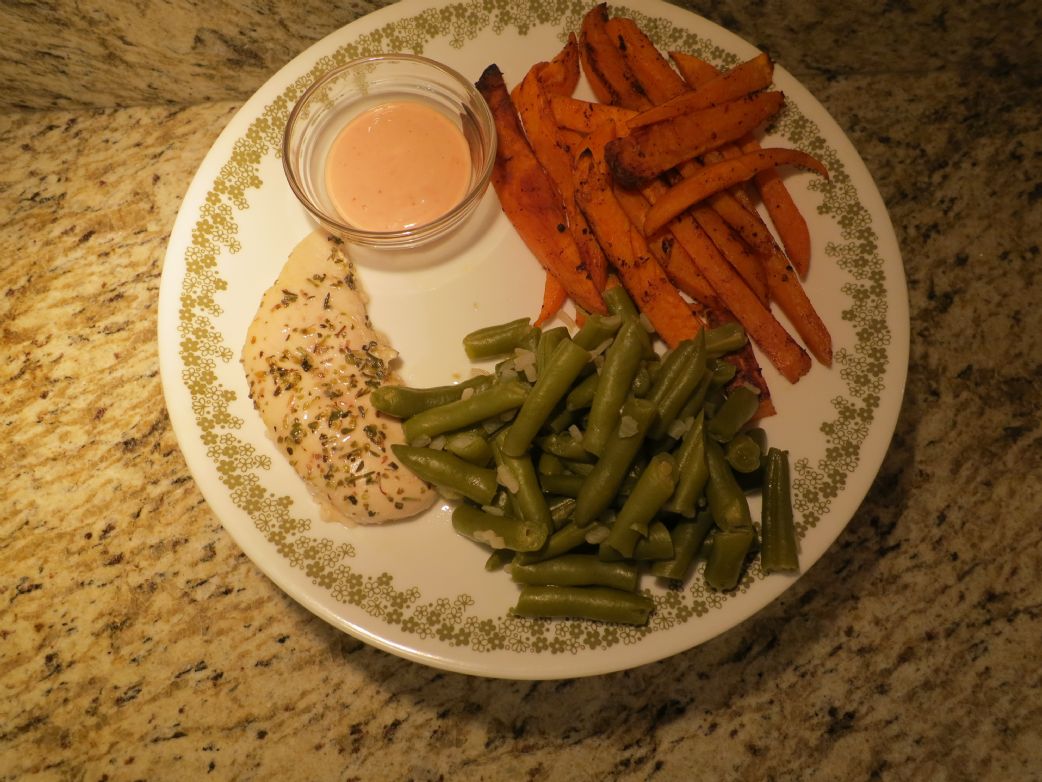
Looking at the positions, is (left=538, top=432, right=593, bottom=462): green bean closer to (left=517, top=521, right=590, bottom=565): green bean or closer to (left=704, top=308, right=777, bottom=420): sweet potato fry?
(left=517, top=521, right=590, bottom=565): green bean

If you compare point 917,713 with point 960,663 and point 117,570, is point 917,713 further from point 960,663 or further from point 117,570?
point 117,570

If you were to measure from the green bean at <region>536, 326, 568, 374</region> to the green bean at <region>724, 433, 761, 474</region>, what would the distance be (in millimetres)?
595

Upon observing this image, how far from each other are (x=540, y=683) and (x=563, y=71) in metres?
2.09

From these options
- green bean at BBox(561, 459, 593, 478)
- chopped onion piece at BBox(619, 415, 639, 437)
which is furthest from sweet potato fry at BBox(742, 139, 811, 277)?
green bean at BBox(561, 459, 593, 478)

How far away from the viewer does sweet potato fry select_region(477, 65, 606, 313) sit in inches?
100

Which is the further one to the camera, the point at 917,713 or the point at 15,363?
the point at 15,363

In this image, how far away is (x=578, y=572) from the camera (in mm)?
2318

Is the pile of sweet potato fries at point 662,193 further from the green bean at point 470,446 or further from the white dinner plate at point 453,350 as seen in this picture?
the green bean at point 470,446

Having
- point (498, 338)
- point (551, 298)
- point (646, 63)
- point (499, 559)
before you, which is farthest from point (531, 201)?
point (499, 559)

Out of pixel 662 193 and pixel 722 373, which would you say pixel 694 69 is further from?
pixel 722 373

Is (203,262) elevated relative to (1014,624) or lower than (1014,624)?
elevated

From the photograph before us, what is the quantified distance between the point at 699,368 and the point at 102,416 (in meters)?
2.17

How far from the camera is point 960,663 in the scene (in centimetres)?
269

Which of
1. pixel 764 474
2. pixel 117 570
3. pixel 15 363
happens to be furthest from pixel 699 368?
pixel 15 363
